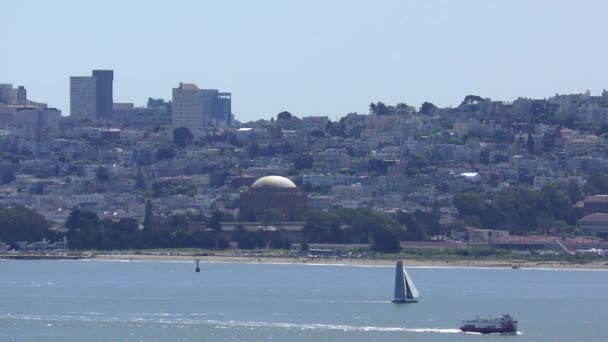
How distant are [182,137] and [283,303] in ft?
374

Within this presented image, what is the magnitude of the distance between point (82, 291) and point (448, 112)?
369ft

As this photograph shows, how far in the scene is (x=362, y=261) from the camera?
114750 mm

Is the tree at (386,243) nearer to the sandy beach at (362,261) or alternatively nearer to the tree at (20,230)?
the sandy beach at (362,261)

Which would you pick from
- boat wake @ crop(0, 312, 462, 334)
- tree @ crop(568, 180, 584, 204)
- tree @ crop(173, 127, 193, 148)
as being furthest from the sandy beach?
tree @ crop(173, 127, 193, 148)

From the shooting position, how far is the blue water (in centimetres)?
6988

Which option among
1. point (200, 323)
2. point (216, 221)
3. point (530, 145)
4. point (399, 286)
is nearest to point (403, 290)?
point (399, 286)

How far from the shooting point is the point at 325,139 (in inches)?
7584

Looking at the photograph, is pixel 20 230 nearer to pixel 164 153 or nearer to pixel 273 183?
pixel 273 183

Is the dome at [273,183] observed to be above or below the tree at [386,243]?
above

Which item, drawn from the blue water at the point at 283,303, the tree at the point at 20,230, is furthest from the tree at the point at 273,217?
the blue water at the point at 283,303

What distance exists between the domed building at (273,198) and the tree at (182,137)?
54.3 m

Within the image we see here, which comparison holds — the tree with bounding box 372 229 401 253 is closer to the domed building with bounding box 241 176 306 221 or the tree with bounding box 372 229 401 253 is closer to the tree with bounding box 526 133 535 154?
the domed building with bounding box 241 176 306 221

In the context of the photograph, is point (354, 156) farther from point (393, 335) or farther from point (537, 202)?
point (393, 335)

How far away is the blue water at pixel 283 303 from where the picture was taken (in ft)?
229
